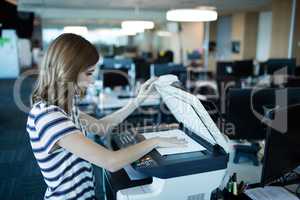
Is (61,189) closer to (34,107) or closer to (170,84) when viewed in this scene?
(34,107)

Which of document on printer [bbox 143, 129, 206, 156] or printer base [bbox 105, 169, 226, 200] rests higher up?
document on printer [bbox 143, 129, 206, 156]

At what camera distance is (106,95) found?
4.34m

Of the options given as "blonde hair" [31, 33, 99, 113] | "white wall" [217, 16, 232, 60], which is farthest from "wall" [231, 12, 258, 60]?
"blonde hair" [31, 33, 99, 113]

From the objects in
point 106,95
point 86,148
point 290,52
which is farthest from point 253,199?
point 290,52

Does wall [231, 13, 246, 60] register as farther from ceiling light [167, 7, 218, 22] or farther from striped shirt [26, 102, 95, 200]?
striped shirt [26, 102, 95, 200]

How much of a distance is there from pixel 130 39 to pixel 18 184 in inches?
678

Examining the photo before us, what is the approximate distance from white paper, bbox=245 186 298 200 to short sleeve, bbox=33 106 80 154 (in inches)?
35.4

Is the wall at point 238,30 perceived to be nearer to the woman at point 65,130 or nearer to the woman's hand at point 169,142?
the woman's hand at point 169,142

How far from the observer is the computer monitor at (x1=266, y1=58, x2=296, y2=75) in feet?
15.0

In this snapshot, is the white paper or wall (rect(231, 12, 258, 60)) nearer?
the white paper

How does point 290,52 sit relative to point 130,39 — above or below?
below

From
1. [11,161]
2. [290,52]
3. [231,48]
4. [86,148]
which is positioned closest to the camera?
[86,148]

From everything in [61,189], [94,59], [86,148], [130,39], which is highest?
[130,39]

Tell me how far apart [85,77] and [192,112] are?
1.51 feet
